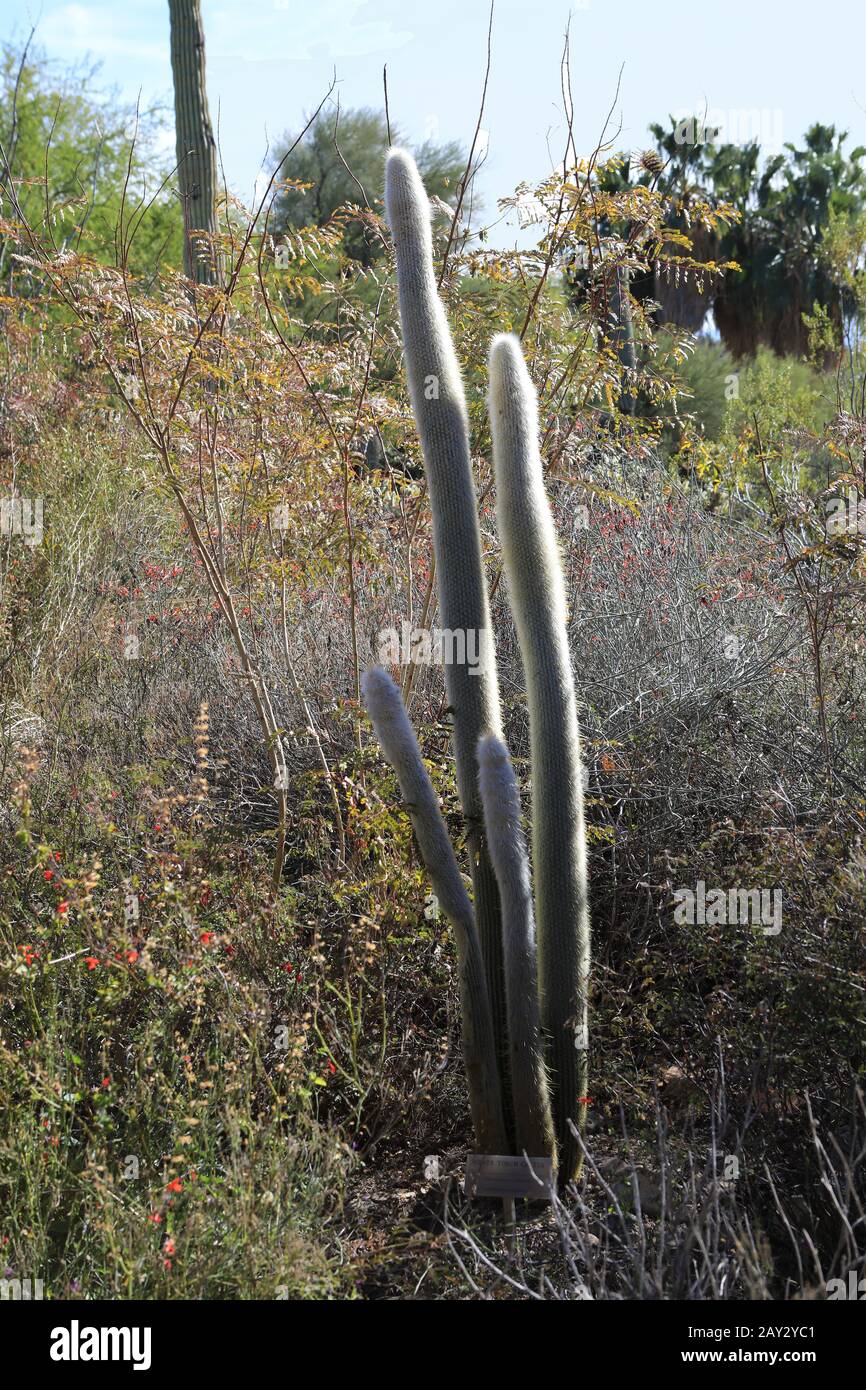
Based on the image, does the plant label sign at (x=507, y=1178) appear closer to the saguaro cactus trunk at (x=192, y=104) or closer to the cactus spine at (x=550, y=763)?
the cactus spine at (x=550, y=763)

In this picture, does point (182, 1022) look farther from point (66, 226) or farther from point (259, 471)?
point (66, 226)

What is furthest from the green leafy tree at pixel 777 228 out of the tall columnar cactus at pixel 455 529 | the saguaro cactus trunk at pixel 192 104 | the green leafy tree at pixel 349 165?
the tall columnar cactus at pixel 455 529

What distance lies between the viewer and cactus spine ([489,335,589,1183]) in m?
3.15

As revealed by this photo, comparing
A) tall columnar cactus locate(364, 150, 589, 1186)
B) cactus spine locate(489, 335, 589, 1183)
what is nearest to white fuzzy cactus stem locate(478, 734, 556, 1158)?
tall columnar cactus locate(364, 150, 589, 1186)

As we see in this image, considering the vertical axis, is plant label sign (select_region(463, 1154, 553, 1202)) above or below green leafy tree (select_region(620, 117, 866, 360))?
below

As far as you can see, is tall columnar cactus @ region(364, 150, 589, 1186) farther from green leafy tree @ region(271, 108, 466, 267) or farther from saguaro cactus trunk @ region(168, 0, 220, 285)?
green leafy tree @ region(271, 108, 466, 267)

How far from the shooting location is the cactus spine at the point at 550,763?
124 inches

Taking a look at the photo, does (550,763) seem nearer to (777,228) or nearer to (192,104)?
(192,104)

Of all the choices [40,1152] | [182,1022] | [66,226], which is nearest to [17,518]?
[182,1022]

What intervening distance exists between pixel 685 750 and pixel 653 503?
2409mm

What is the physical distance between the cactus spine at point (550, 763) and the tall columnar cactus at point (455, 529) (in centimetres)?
11

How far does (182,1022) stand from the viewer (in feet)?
11.7

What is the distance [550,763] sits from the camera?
3.16 meters
